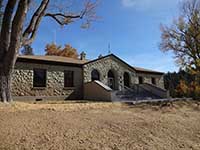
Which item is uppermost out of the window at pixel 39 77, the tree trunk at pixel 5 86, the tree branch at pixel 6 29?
the tree branch at pixel 6 29

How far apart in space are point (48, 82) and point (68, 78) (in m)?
2.32

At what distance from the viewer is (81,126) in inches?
303

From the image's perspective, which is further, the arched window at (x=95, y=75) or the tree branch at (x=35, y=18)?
the arched window at (x=95, y=75)

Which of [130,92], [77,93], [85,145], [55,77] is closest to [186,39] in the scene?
[130,92]

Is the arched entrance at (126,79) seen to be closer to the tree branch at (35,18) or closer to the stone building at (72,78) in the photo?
the stone building at (72,78)

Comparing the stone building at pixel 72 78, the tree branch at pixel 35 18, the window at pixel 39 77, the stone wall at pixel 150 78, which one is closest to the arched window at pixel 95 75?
the stone building at pixel 72 78

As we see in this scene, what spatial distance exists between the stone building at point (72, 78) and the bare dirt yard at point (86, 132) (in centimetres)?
907

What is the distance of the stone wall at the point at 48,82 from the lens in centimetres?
1789

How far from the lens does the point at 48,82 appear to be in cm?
1950

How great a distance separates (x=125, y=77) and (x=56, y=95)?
9.79m

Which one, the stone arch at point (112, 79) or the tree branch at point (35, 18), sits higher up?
the tree branch at point (35, 18)

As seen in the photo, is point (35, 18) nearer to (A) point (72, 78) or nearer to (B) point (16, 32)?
(B) point (16, 32)

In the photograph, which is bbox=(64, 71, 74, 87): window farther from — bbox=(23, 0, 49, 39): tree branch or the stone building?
bbox=(23, 0, 49, 39): tree branch

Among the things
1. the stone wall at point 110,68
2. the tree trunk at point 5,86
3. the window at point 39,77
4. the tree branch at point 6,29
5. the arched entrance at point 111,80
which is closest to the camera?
the tree trunk at point 5,86
